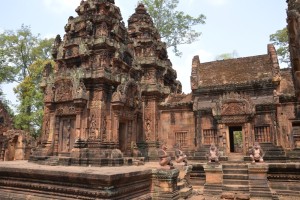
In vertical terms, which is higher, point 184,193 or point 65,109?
point 65,109

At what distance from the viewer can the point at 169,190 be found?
23.4 feet

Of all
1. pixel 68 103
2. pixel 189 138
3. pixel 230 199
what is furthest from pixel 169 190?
pixel 189 138

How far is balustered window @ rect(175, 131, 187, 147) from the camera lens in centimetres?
1537

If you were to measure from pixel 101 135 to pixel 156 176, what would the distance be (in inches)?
126

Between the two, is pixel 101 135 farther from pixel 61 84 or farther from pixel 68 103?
pixel 61 84

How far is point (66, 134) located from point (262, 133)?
1048 centimetres

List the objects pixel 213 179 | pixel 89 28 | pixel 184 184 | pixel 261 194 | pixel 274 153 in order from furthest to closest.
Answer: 1. pixel 274 153
2. pixel 89 28
3. pixel 213 179
4. pixel 261 194
5. pixel 184 184

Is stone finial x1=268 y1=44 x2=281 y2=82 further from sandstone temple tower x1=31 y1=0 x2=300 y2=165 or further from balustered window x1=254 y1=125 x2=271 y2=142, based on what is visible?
balustered window x1=254 y1=125 x2=271 y2=142

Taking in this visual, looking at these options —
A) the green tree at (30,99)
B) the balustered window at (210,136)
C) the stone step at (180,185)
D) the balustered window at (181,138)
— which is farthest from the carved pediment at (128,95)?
the green tree at (30,99)

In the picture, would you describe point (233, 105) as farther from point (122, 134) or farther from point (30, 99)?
point (30, 99)

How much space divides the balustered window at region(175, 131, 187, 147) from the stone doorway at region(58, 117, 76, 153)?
740 cm

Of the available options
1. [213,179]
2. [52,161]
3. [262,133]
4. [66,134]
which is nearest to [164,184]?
[213,179]

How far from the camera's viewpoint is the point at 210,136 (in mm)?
14438

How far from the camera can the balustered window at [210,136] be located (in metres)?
14.3
